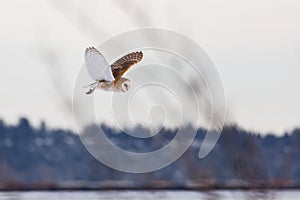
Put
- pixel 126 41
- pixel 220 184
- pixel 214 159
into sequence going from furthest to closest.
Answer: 1. pixel 220 184
2. pixel 214 159
3. pixel 126 41

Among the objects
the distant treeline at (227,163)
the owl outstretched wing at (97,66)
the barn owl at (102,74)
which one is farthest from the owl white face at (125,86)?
the distant treeline at (227,163)

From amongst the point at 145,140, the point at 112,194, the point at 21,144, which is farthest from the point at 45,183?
the point at 21,144

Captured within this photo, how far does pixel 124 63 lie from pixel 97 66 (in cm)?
38

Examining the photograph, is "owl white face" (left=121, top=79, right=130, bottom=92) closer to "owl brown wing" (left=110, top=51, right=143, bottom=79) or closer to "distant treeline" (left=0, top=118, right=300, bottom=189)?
"owl brown wing" (left=110, top=51, right=143, bottom=79)

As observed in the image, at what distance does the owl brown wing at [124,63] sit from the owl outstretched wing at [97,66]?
0.12m

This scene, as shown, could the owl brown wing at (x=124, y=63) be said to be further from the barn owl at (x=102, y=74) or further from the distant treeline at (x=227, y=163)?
the distant treeline at (x=227, y=163)

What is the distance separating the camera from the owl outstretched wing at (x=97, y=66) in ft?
32.0

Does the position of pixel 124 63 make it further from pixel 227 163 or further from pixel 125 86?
pixel 227 163

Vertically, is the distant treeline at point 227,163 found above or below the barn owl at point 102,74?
below

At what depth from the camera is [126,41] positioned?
930 cm

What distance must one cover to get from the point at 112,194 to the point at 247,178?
242 cm

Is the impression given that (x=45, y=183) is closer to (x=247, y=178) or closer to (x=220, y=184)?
(x=220, y=184)

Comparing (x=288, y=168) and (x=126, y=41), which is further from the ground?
(x=126, y=41)

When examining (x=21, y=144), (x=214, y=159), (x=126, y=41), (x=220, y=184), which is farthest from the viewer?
(x=21, y=144)
